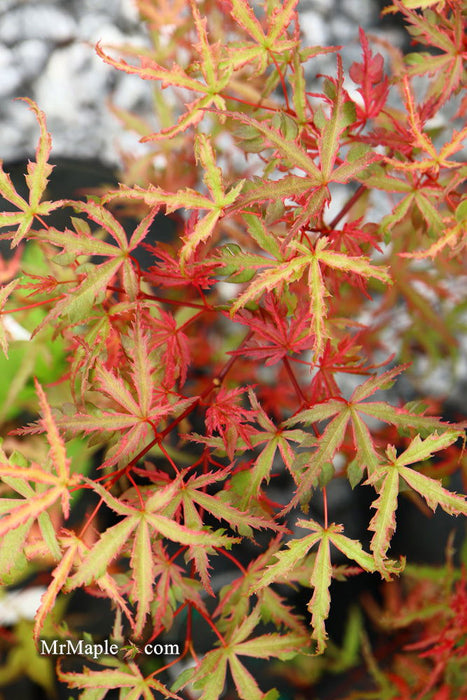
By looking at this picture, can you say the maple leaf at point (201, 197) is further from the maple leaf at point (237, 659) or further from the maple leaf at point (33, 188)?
the maple leaf at point (237, 659)

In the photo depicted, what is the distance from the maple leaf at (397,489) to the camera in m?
0.41

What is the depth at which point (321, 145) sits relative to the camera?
0.41 meters

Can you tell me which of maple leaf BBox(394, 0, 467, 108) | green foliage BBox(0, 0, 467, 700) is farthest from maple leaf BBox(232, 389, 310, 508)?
maple leaf BBox(394, 0, 467, 108)

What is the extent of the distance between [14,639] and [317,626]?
646mm

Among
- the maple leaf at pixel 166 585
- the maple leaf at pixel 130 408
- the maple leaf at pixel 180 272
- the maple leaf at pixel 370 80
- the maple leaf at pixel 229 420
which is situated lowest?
the maple leaf at pixel 166 585

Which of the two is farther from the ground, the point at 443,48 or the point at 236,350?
the point at 443,48

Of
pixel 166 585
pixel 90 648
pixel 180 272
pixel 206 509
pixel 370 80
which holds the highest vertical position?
pixel 370 80

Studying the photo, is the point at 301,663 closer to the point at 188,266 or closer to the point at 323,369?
the point at 323,369

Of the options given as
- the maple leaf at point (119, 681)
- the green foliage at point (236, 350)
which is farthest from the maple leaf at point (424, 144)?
the maple leaf at point (119, 681)

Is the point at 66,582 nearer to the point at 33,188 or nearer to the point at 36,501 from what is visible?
the point at 36,501

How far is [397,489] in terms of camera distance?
1.41ft

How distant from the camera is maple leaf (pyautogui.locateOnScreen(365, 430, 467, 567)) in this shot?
412 mm

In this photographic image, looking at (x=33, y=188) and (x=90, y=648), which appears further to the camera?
(x=90, y=648)

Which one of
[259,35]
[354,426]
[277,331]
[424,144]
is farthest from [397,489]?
[259,35]
